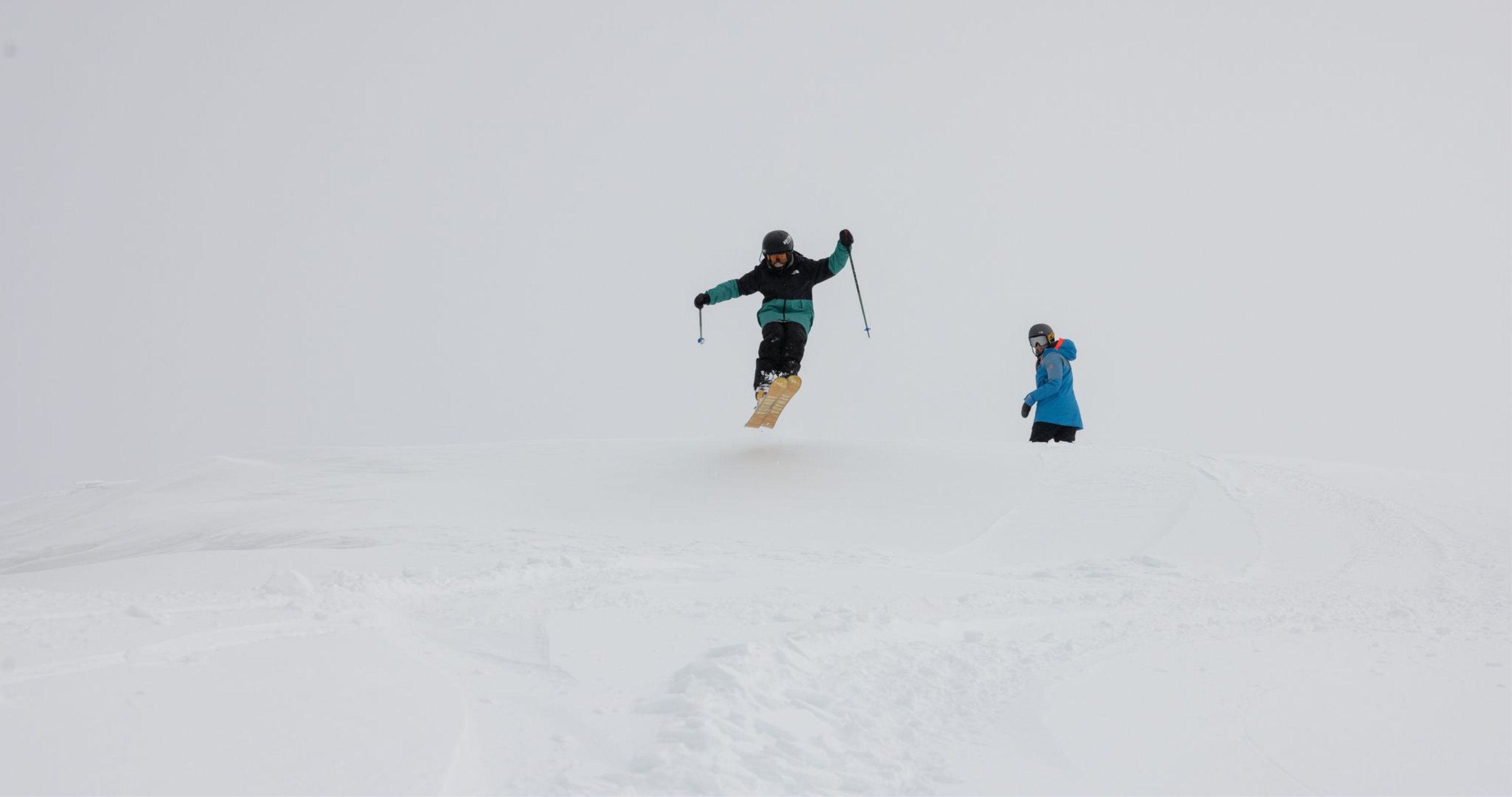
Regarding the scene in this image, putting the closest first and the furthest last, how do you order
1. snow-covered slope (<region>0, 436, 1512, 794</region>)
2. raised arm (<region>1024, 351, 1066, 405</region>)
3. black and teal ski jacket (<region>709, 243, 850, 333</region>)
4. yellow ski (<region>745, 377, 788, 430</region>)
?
snow-covered slope (<region>0, 436, 1512, 794</region>) < yellow ski (<region>745, 377, 788, 430</region>) < black and teal ski jacket (<region>709, 243, 850, 333</region>) < raised arm (<region>1024, 351, 1066, 405</region>)

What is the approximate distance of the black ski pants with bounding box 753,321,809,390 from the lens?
8.84m

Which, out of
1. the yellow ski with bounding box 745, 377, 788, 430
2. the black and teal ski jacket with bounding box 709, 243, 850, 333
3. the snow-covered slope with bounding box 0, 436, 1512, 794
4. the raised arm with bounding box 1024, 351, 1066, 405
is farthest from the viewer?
the raised arm with bounding box 1024, 351, 1066, 405

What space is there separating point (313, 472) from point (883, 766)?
774cm

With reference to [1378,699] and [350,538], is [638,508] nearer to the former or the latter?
[350,538]

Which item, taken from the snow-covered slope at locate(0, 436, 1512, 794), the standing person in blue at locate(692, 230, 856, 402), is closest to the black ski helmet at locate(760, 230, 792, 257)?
the standing person in blue at locate(692, 230, 856, 402)

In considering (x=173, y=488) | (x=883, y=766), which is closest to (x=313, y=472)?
(x=173, y=488)

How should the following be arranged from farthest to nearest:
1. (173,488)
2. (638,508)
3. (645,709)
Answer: (173,488) < (638,508) < (645,709)

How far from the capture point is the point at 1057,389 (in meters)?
10.5

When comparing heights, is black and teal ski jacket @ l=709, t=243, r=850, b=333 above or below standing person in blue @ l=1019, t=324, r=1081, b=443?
above

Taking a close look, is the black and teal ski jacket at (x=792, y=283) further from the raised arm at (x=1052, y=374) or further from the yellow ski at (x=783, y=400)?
the raised arm at (x=1052, y=374)

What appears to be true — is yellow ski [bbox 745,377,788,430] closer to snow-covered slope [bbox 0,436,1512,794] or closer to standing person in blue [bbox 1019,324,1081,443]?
snow-covered slope [bbox 0,436,1512,794]

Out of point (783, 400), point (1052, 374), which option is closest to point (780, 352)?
point (783, 400)

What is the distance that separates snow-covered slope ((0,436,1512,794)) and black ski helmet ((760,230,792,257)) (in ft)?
8.08

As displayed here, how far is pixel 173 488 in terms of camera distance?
890cm
